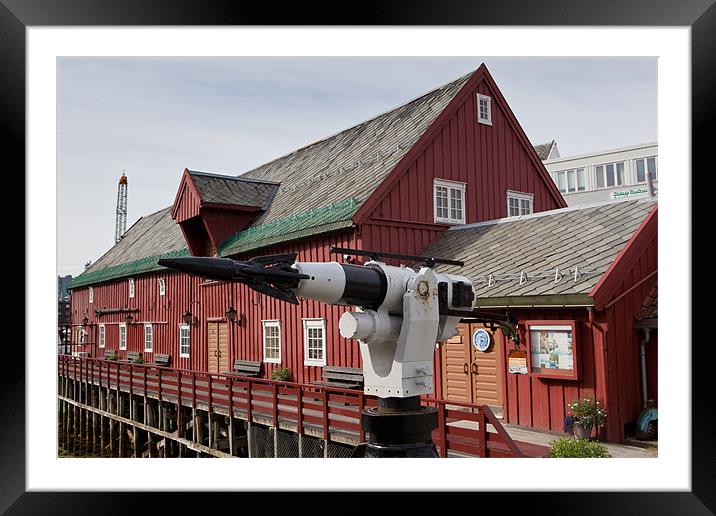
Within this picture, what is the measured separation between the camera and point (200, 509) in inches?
202

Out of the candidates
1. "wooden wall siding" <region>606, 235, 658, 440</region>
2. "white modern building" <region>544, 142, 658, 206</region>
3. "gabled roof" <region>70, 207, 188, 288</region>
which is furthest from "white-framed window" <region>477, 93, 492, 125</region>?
"gabled roof" <region>70, 207, 188, 288</region>

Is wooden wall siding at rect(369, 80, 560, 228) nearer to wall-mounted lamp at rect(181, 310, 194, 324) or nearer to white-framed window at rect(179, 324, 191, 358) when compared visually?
wall-mounted lamp at rect(181, 310, 194, 324)

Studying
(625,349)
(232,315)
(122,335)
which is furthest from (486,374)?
(122,335)

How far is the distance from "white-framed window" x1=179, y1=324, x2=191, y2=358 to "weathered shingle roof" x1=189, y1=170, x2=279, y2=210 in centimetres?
464

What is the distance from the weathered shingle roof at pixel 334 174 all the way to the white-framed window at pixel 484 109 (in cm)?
62

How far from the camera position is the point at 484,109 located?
14.4m

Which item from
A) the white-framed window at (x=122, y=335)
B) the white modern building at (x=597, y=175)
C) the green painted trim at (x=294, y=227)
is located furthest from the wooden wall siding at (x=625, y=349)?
the white-framed window at (x=122, y=335)

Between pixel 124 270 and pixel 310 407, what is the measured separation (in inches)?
572

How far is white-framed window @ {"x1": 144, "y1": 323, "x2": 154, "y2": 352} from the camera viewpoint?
68.2 ft

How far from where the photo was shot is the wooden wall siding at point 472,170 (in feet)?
41.9
